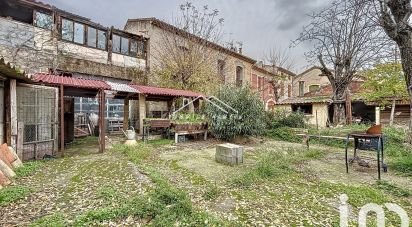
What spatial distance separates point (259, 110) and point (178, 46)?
8.16 m

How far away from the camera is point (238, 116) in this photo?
1130 centimetres

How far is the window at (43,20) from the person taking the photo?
11.1 metres

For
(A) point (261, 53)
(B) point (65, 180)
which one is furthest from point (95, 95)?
(A) point (261, 53)

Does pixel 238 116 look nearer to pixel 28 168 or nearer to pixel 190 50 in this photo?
pixel 190 50

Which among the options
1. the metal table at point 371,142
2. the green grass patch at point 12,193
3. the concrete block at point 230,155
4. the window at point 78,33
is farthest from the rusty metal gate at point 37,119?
the metal table at point 371,142

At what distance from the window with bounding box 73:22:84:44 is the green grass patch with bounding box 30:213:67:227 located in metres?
11.4

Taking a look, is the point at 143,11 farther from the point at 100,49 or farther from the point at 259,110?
the point at 259,110

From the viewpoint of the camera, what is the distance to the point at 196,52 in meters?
17.1

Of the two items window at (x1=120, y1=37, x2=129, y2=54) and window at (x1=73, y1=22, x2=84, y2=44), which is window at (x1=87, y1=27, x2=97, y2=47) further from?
window at (x1=120, y1=37, x2=129, y2=54)

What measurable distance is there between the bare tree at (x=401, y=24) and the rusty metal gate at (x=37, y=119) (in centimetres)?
1009

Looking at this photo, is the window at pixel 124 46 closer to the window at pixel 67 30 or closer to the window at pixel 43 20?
the window at pixel 67 30

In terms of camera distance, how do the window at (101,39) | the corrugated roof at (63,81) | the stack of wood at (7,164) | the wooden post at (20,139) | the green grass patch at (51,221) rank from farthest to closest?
the window at (101,39)
the corrugated roof at (63,81)
the wooden post at (20,139)
the stack of wood at (7,164)
the green grass patch at (51,221)

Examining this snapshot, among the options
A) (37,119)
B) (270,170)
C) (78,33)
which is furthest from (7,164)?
(78,33)

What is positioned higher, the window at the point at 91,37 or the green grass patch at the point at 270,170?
the window at the point at 91,37
